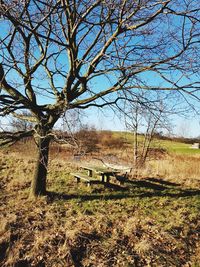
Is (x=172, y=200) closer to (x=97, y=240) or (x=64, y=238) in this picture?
(x=97, y=240)

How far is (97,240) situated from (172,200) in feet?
10.2

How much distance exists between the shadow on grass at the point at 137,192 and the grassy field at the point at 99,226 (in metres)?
0.03

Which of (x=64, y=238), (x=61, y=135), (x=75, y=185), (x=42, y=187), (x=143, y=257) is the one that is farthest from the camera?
(x=75, y=185)

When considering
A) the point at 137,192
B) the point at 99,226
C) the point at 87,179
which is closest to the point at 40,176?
the point at 87,179

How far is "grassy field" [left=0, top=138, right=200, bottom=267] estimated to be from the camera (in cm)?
477

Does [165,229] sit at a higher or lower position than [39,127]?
lower

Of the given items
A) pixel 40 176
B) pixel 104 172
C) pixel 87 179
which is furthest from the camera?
pixel 104 172

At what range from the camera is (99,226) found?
→ 18.5ft

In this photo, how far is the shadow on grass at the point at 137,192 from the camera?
7.46 metres

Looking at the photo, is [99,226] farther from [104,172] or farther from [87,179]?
[104,172]

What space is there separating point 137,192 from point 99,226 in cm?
A: 275

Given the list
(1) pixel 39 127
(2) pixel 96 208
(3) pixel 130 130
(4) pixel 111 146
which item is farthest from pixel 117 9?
(4) pixel 111 146

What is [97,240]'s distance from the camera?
17.1ft

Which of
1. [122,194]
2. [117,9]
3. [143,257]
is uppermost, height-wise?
[117,9]
